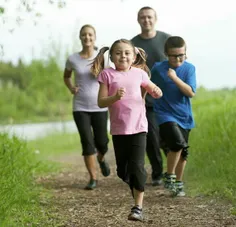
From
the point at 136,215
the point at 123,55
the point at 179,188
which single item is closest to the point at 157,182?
the point at 179,188

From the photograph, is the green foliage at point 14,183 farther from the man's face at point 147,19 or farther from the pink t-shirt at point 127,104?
the man's face at point 147,19

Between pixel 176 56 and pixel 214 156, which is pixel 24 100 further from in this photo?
pixel 176 56

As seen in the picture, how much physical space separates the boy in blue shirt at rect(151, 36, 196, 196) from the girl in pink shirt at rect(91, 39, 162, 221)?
3.67 ft

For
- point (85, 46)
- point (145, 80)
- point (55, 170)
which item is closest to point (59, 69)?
point (55, 170)

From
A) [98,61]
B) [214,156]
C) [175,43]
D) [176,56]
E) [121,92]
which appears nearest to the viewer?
[121,92]

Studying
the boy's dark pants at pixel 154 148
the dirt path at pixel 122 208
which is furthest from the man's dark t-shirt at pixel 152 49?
the dirt path at pixel 122 208

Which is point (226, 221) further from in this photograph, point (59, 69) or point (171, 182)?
point (59, 69)

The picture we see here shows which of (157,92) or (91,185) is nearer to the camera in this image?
(157,92)

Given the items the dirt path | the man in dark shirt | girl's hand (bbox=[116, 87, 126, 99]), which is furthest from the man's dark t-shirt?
girl's hand (bbox=[116, 87, 126, 99])

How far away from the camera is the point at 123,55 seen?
6.03 metres

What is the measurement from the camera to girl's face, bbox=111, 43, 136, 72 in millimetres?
6023

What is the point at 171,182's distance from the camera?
7.44 m

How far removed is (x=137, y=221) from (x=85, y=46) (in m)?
3.01

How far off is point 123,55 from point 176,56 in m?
1.41
